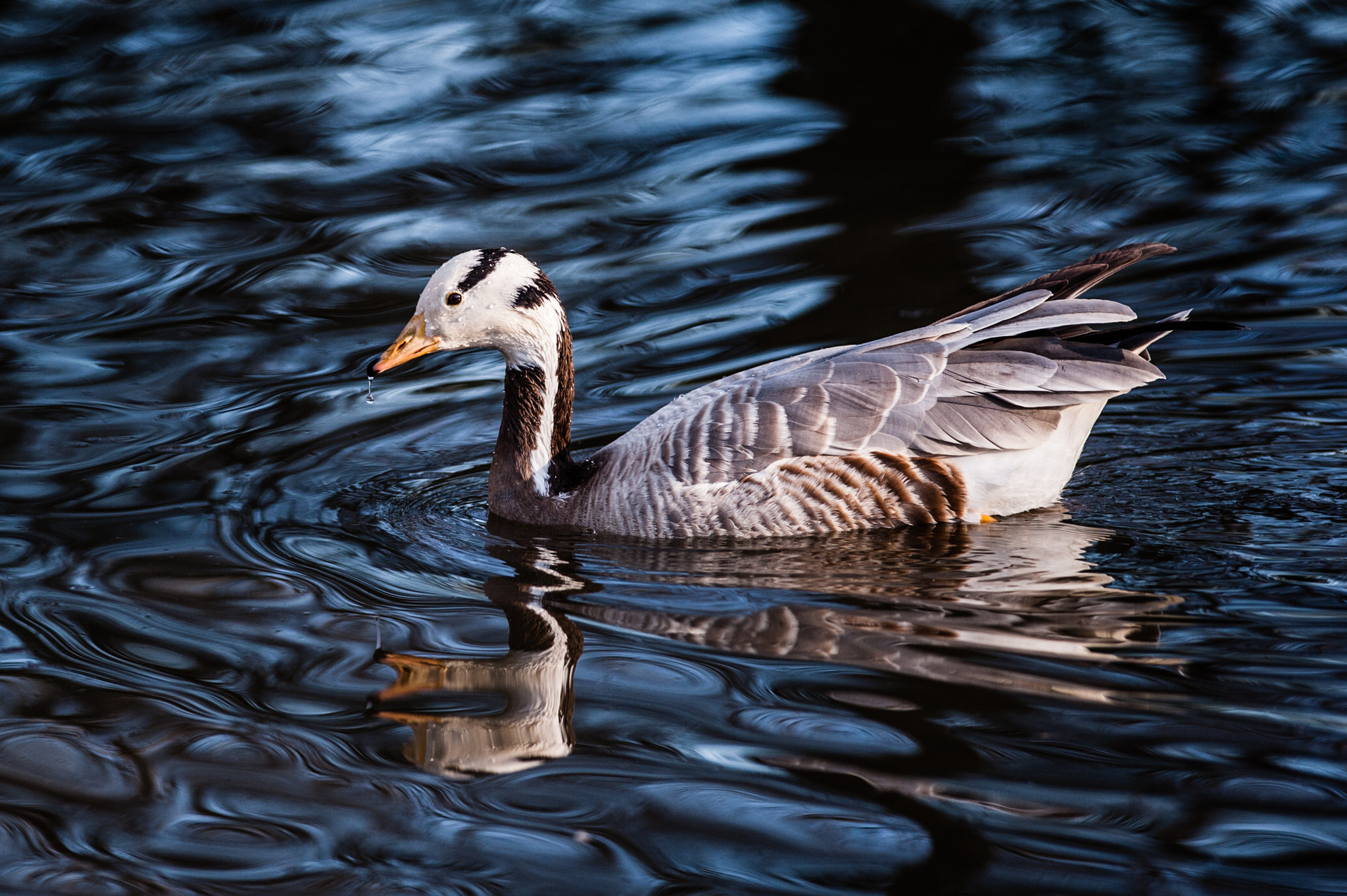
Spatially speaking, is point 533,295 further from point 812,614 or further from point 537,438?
point 812,614

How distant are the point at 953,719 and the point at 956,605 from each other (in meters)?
1.09

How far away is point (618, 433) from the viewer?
8727mm

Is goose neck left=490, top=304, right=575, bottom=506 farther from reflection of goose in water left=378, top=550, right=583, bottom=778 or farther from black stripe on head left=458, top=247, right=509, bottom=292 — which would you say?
reflection of goose in water left=378, top=550, right=583, bottom=778

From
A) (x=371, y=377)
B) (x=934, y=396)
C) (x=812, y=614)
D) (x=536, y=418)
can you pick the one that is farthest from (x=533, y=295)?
(x=812, y=614)

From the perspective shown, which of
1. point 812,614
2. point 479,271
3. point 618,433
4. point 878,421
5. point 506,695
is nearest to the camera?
point 506,695

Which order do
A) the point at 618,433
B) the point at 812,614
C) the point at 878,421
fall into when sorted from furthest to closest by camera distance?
the point at 618,433, the point at 878,421, the point at 812,614

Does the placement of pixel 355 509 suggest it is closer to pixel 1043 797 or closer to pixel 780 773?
pixel 780 773

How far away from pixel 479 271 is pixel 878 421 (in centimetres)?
208

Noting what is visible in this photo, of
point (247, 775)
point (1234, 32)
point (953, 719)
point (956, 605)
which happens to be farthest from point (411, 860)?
point (1234, 32)

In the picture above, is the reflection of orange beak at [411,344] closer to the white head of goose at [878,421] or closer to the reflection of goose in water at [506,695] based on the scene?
the white head of goose at [878,421]

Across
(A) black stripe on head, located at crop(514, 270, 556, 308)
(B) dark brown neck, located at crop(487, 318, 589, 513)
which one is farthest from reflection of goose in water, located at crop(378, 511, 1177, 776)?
(A) black stripe on head, located at crop(514, 270, 556, 308)

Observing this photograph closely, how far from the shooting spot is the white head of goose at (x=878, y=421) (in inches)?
274

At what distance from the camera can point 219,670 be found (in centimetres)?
585

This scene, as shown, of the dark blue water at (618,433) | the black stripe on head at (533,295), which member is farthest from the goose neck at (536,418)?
the dark blue water at (618,433)
